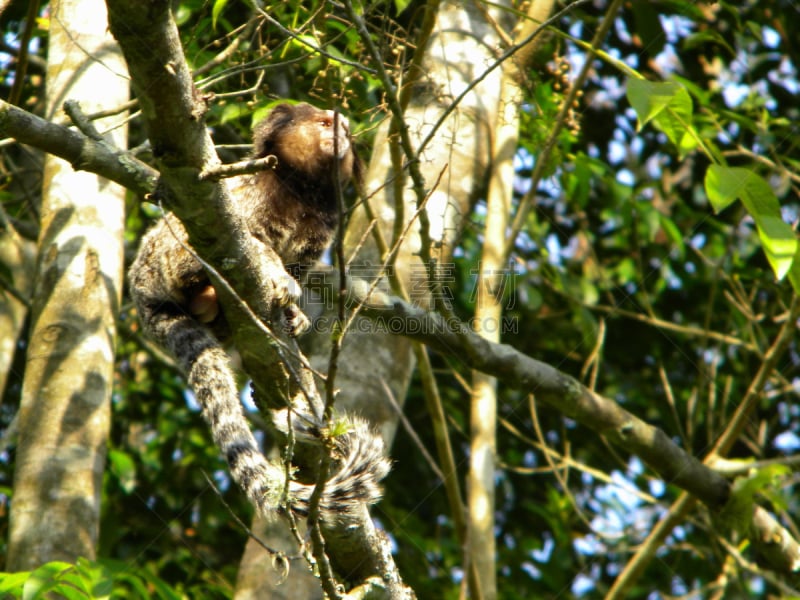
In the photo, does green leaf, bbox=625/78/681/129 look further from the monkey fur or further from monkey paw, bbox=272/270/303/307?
monkey paw, bbox=272/270/303/307

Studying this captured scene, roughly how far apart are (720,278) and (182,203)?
4.32m

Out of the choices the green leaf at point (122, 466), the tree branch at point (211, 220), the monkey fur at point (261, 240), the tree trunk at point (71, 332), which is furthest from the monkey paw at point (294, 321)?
the green leaf at point (122, 466)

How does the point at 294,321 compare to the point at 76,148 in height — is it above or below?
below

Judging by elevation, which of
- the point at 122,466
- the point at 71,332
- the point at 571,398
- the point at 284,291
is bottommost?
the point at 122,466

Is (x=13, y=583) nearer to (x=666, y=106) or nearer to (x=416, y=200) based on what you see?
(x=416, y=200)

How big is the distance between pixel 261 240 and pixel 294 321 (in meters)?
0.74

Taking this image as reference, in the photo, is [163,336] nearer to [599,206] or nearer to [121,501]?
[121,501]

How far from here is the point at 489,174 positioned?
4355 millimetres

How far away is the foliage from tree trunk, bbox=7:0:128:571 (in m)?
0.62

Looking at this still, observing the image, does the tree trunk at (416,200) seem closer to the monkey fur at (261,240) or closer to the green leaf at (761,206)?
the monkey fur at (261,240)

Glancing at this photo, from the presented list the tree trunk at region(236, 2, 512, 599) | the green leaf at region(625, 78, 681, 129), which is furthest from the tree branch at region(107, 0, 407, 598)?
the green leaf at region(625, 78, 681, 129)

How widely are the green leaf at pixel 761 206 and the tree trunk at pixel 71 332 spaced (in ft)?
6.91

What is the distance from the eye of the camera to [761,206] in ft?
7.98

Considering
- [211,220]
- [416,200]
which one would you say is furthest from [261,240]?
[211,220]
